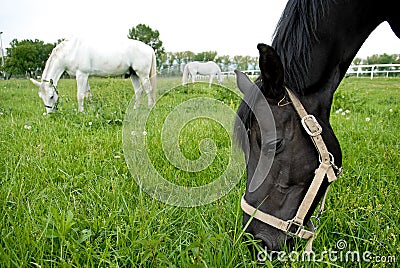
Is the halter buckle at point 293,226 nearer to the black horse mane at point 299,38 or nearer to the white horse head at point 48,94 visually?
the black horse mane at point 299,38

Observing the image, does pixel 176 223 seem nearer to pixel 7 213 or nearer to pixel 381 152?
pixel 7 213

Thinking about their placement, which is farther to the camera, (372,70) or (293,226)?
(372,70)

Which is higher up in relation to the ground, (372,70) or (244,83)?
(372,70)

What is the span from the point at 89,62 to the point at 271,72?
20.7 ft

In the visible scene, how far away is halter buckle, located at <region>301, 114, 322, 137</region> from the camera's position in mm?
1369

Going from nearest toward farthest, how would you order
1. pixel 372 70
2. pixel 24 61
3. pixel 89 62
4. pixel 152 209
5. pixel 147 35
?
pixel 152 209 < pixel 89 62 < pixel 372 70 < pixel 24 61 < pixel 147 35

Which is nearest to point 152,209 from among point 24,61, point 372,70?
point 372,70

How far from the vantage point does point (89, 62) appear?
6.85m

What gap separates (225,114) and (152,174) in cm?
83

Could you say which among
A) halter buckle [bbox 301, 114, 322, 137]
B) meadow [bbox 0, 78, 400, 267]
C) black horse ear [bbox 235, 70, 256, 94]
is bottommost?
meadow [bbox 0, 78, 400, 267]

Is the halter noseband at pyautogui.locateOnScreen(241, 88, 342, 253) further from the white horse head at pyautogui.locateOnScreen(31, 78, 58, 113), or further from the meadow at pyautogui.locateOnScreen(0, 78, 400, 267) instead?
the white horse head at pyautogui.locateOnScreen(31, 78, 58, 113)

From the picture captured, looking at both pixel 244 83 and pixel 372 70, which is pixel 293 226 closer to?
pixel 244 83

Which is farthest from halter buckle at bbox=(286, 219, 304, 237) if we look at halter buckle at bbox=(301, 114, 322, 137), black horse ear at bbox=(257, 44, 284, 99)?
black horse ear at bbox=(257, 44, 284, 99)

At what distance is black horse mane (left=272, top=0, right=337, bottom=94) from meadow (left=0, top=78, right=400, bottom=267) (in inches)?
15.7
